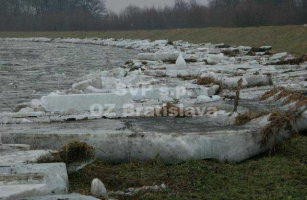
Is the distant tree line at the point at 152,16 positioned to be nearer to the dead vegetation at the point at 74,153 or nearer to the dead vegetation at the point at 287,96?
the dead vegetation at the point at 287,96

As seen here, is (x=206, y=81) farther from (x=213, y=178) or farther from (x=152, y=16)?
(x=152, y=16)

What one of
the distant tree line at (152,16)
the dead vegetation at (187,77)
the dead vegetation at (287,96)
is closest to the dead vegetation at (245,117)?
the dead vegetation at (287,96)

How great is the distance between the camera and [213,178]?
3287mm

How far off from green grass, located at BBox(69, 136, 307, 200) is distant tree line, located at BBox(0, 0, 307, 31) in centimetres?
2533

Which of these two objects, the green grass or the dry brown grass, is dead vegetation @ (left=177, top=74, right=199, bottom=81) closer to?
the dry brown grass

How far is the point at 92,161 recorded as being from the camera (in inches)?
133

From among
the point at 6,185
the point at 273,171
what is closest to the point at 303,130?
the point at 273,171

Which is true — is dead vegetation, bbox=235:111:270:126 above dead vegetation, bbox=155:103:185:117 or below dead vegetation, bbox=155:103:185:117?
above

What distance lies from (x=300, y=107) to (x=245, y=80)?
3.41m

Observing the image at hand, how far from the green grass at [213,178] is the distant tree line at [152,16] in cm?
2533

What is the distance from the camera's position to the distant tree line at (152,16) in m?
30.7

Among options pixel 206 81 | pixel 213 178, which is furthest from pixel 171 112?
pixel 206 81

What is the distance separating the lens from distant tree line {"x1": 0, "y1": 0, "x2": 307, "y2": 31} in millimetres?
30719

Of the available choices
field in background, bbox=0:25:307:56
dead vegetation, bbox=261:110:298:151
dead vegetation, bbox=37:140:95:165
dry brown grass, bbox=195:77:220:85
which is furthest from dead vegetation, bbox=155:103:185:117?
field in background, bbox=0:25:307:56
